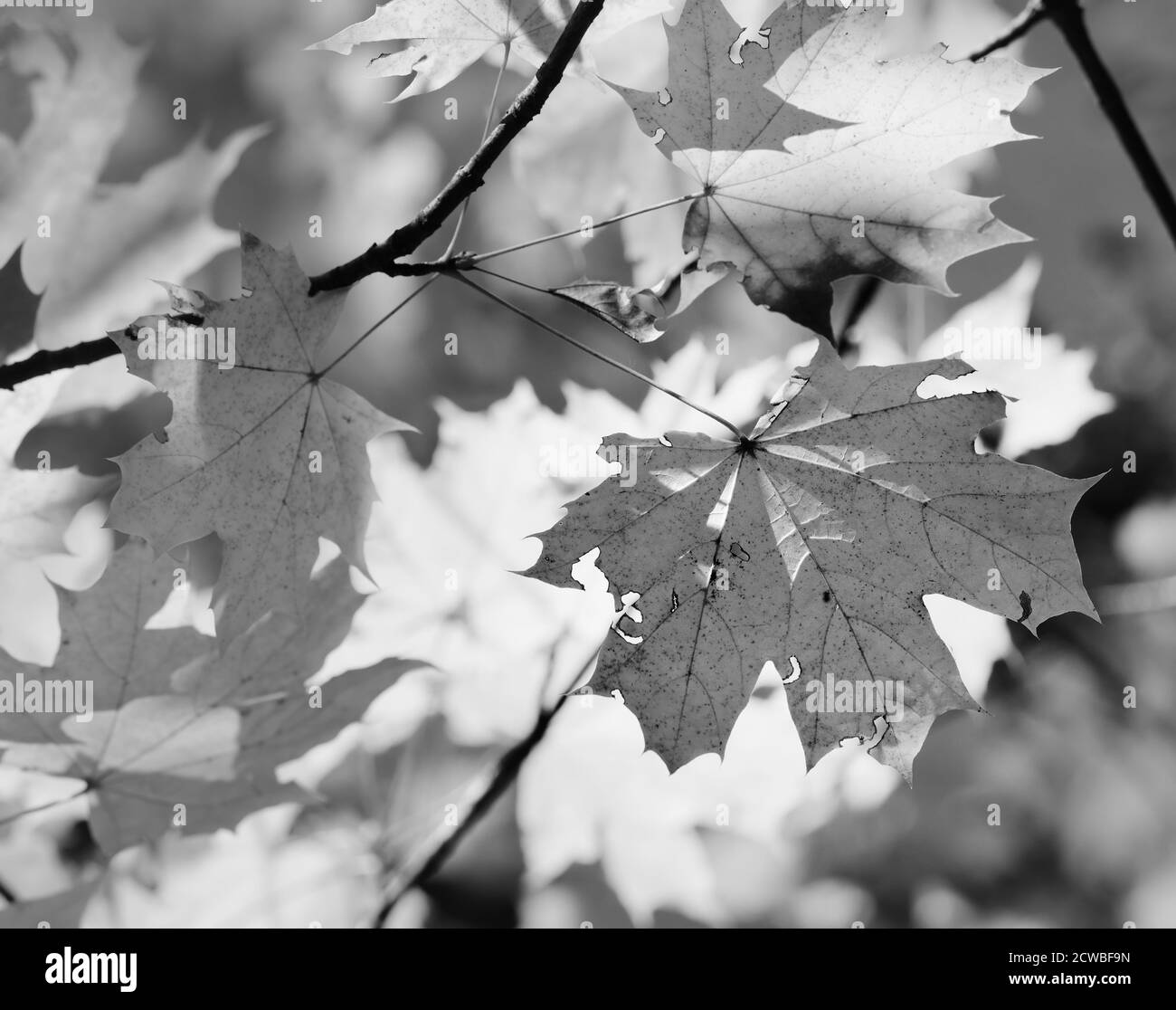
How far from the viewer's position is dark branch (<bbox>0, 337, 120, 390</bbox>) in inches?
30.3

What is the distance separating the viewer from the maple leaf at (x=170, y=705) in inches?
37.3

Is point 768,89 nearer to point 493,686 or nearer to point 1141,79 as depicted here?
point 493,686

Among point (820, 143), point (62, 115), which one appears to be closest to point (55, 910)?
point (62, 115)

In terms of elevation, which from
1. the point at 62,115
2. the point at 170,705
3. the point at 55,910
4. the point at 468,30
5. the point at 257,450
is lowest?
the point at 55,910

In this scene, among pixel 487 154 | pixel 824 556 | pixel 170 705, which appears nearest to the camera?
pixel 487 154

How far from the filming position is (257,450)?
84cm

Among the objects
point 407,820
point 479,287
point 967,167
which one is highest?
point 967,167

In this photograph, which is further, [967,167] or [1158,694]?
[1158,694]

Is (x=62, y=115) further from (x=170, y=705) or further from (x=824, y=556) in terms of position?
(x=824, y=556)

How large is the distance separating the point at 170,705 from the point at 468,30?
73 centimetres

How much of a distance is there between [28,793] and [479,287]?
841 mm

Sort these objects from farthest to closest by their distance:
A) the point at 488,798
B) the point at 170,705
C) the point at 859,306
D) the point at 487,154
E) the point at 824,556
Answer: the point at 859,306 < the point at 488,798 < the point at 170,705 < the point at 824,556 < the point at 487,154

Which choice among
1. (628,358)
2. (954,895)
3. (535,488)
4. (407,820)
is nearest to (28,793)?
(407,820)

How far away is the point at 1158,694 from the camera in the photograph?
8.12 ft
